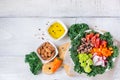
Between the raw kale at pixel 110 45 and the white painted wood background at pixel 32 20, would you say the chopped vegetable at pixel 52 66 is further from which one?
the raw kale at pixel 110 45

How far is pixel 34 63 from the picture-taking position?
1283mm

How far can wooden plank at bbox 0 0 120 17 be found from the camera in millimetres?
1325

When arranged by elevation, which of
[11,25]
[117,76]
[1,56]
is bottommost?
[117,76]

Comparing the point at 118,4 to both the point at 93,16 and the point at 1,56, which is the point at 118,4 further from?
the point at 1,56

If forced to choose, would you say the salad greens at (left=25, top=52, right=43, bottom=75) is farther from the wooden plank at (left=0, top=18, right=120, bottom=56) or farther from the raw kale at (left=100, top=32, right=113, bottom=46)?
the raw kale at (left=100, top=32, right=113, bottom=46)

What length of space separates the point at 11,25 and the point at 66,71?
0.28 meters

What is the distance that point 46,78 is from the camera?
130 centimetres

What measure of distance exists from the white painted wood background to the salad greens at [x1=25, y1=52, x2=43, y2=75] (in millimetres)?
29

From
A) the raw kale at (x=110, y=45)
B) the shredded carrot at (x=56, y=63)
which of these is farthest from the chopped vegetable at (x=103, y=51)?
the shredded carrot at (x=56, y=63)

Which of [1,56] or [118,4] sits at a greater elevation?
[118,4]

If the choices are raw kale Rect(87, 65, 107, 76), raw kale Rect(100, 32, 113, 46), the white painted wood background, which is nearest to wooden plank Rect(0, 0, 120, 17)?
the white painted wood background

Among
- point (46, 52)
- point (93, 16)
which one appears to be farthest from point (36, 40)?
point (93, 16)

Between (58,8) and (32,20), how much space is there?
11 cm

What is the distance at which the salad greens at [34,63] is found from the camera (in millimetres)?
1279
